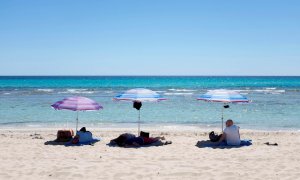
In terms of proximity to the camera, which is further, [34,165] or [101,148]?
[101,148]

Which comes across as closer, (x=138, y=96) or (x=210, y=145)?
(x=210, y=145)

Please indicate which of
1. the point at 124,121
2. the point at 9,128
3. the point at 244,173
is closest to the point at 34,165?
the point at 244,173

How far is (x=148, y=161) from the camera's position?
28.8 ft

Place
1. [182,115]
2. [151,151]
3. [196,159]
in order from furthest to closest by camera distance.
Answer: [182,115]
[151,151]
[196,159]

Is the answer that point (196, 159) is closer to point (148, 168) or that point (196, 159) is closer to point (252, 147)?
point (148, 168)

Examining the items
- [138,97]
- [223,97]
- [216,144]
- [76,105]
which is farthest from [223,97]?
[76,105]

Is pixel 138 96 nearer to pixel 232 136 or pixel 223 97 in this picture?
pixel 223 97

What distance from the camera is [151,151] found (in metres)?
10.2

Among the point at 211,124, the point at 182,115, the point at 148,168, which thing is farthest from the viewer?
the point at 182,115

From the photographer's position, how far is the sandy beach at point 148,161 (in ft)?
24.5

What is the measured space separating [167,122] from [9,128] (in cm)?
742

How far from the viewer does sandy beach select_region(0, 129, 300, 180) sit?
294 inches

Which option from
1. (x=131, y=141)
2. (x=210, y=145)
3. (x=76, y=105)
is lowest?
(x=210, y=145)

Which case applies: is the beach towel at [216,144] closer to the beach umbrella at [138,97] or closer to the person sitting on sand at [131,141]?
the person sitting on sand at [131,141]
